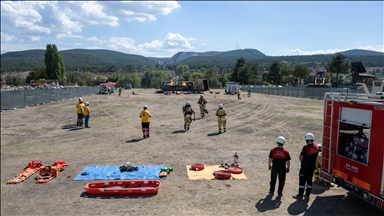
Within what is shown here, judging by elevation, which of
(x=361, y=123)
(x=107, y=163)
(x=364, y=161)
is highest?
(x=361, y=123)

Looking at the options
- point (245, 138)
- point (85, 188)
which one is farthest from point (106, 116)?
point (85, 188)

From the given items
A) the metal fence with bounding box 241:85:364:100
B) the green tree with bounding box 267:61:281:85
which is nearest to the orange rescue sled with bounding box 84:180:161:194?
the metal fence with bounding box 241:85:364:100

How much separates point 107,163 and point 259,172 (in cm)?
589

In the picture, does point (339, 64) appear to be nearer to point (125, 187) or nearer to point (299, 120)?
point (299, 120)

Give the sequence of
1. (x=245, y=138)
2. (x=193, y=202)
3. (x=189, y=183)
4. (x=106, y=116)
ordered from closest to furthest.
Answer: (x=193, y=202) < (x=189, y=183) < (x=245, y=138) < (x=106, y=116)

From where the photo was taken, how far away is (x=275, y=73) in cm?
9856

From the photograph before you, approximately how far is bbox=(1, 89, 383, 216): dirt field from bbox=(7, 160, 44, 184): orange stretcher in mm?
220

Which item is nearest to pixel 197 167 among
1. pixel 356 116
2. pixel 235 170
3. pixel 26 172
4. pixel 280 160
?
pixel 235 170

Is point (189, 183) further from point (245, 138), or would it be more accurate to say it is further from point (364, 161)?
point (245, 138)

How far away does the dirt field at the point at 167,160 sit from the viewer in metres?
7.80

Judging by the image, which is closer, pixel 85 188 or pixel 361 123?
pixel 361 123

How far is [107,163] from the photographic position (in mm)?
11773

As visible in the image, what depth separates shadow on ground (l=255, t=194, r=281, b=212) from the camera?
7630mm

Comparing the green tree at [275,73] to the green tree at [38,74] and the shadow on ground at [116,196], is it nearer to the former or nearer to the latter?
the green tree at [38,74]
